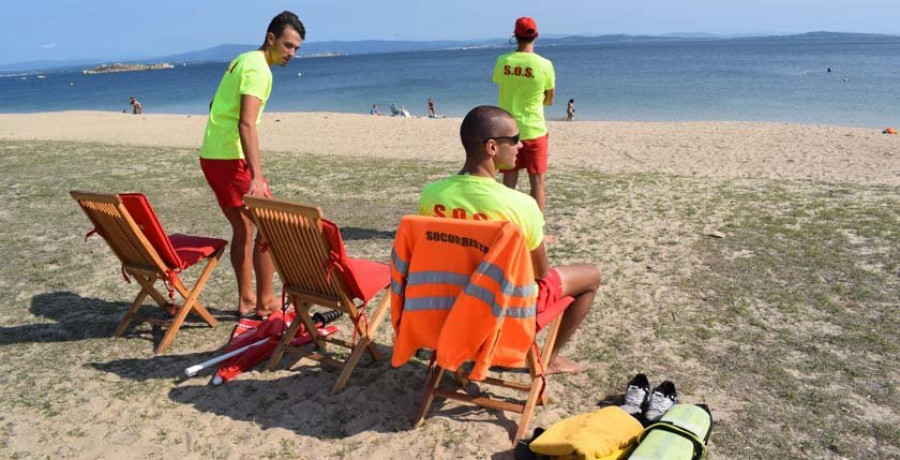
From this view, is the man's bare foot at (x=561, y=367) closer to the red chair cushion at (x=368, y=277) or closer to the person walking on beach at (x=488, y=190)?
the person walking on beach at (x=488, y=190)

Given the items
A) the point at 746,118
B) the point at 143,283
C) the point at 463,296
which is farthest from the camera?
the point at 746,118

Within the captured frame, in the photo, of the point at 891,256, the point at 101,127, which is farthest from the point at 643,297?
the point at 101,127

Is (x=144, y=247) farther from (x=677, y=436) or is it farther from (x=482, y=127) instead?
(x=677, y=436)

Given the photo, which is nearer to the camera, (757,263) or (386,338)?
(386,338)

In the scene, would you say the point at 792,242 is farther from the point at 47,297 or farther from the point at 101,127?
the point at 101,127

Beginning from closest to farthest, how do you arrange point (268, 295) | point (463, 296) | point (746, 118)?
1. point (463, 296)
2. point (268, 295)
3. point (746, 118)

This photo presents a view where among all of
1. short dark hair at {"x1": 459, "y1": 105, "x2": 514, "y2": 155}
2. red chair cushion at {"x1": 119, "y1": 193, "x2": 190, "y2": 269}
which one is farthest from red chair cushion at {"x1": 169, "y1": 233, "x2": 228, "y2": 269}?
short dark hair at {"x1": 459, "y1": 105, "x2": 514, "y2": 155}

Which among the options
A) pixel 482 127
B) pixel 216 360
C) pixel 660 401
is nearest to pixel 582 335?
pixel 660 401

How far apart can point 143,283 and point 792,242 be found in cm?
526

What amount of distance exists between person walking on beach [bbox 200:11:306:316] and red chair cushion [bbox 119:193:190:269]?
0.44 metres

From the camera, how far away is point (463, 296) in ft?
9.73

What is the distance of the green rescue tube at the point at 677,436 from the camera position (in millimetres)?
2779

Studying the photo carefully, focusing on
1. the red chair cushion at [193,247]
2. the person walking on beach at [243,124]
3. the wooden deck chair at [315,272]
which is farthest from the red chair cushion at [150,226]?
the wooden deck chair at [315,272]

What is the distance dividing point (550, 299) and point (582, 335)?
1.07 meters
